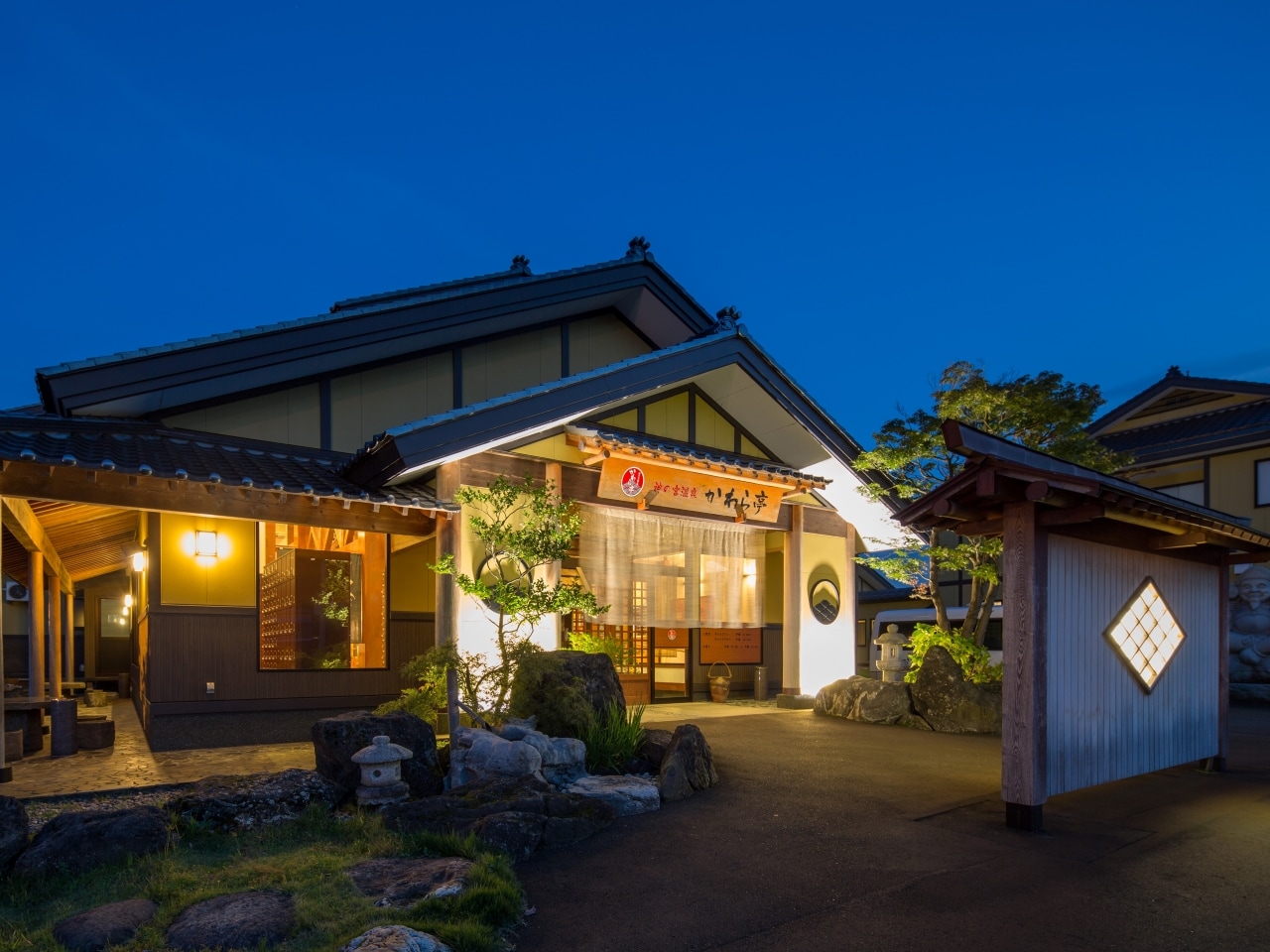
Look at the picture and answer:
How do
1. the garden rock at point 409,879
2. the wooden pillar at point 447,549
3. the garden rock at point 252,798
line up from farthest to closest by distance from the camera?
the wooden pillar at point 447,549 → the garden rock at point 252,798 → the garden rock at point 409,879

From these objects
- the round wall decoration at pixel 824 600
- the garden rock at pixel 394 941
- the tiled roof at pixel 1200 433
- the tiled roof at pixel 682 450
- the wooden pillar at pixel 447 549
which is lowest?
the garden rock at pixel 394 941

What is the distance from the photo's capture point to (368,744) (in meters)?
7.21

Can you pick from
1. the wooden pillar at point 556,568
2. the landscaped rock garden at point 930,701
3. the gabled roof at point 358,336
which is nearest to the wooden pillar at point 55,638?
the gabled roof at point 358,336

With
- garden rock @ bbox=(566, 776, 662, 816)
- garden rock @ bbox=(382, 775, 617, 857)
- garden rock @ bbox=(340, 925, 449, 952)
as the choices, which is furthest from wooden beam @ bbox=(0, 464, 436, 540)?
garden rock @ bbox=(340, 925, 449, 952)

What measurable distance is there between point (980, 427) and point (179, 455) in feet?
34.0

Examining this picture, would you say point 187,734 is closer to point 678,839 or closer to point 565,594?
point 565,594

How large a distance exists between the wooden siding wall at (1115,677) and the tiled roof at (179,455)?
6542 mm

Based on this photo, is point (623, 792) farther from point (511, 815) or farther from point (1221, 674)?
point (1221, 674)

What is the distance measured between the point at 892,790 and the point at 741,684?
8967 millimetres

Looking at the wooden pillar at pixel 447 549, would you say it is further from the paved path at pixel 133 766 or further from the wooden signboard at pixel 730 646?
the wooden signboard at pixel 730 646

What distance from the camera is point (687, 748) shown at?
26.6 ft

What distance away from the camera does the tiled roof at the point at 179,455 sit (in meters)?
7.59

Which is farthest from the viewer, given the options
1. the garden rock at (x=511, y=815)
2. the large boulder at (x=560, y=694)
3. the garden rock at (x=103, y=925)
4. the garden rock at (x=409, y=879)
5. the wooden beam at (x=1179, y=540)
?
the large boulder at (x=560, y=694)

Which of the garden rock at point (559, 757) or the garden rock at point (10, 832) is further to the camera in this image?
the garden rock at point (559, 757)
